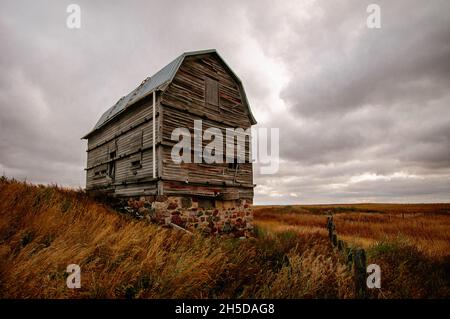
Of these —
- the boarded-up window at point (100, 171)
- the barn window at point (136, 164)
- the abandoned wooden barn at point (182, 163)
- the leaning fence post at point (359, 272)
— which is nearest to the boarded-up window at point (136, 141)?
the abandoned wooden barn at point (182, 163)

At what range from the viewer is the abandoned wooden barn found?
936 cm

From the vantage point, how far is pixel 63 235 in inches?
177

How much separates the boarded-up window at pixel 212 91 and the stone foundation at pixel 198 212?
15.3 feet

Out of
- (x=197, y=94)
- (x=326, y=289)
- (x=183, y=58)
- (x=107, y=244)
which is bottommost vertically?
(x=326, y=289)

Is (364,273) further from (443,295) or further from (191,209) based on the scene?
(191,209)

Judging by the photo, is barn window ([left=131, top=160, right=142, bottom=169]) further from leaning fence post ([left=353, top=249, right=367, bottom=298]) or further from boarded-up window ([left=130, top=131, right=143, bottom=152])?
leaning fence post ([left=353, top=249, right=367, bottom=298])

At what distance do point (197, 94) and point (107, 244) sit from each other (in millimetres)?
7983


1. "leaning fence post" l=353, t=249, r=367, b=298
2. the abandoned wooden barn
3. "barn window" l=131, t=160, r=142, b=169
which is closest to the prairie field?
"leaning fence post" l=353, t=249, r=367, b=298

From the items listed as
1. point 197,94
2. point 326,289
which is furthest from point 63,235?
point 197,94

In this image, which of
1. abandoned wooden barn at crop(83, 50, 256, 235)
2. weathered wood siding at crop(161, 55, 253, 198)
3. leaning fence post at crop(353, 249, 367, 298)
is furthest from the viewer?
weathered wood siding at crop(161, 55, 253, 198)

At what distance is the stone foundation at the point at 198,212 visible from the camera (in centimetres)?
899

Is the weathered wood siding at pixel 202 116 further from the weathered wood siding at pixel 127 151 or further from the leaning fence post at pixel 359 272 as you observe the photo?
the leaning fence post at pixel 359 272

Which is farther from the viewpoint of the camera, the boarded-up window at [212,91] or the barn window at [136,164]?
the boarded-up window at [212,91]
